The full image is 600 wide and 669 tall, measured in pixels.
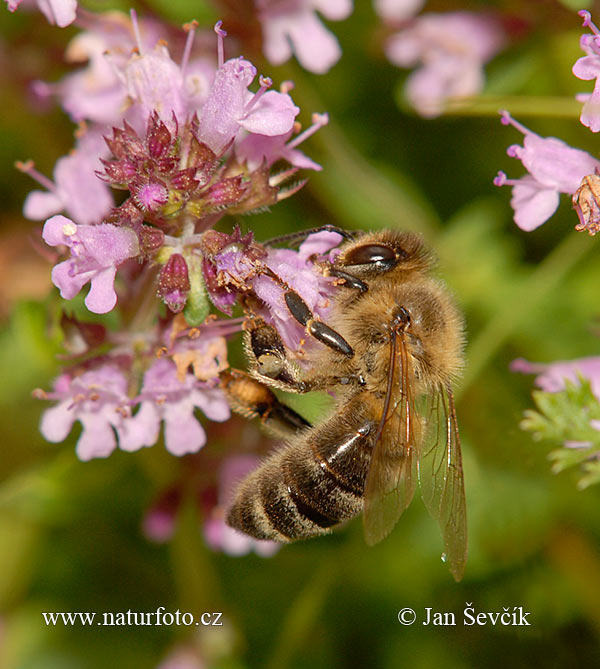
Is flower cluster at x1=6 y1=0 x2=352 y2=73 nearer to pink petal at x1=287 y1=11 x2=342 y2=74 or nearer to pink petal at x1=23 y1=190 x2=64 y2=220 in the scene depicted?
pink petal at x1=287 y1=11 x2=342 y2=74

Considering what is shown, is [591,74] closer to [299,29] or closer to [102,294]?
[102,294]

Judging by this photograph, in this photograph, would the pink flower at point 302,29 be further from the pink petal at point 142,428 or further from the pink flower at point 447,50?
the pink petal at point 142,428

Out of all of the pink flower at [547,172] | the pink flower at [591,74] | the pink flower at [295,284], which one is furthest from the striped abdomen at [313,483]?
the pink flower at [591,74]

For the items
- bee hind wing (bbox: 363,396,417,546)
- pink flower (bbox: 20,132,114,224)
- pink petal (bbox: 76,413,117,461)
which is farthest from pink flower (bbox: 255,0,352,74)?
bee hind wing (bbox: 363,396,417,546)

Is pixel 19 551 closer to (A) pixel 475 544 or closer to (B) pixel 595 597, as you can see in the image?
(A) pixel 475 544

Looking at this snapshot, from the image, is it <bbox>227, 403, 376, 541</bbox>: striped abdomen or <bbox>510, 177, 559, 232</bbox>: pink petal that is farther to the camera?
<bbox>510, 177, 559, 232</bbox>: pink petal

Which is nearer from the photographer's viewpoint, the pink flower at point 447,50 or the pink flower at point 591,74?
the pink flower at point 591,74
